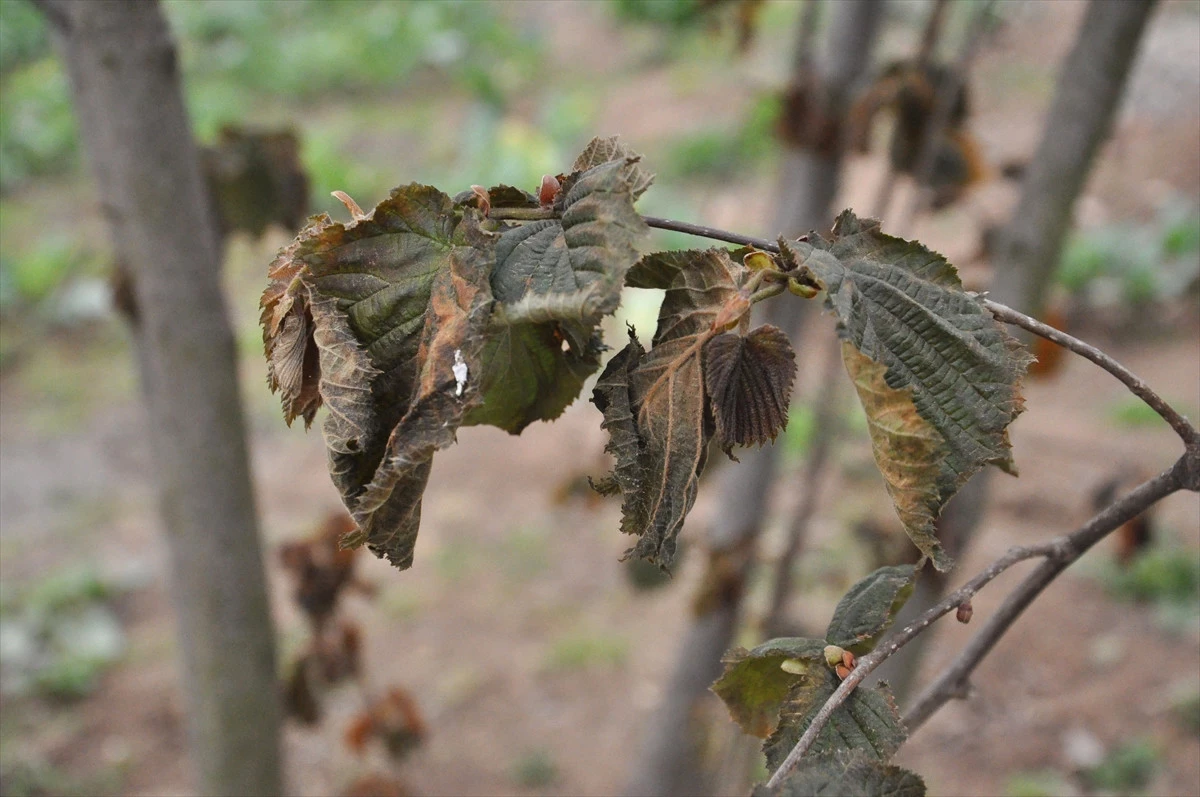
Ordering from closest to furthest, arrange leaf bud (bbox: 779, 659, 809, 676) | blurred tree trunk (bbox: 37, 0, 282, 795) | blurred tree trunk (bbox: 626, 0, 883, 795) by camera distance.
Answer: leaf bud (bbox: 779, 659, 809, 676)
blurred tree trunk (bbox: 37, 0, 282, 795)
blurred tree trunk (bbox: 626, 0, 883, 795)

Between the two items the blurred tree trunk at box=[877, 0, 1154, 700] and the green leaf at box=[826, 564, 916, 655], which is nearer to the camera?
the green leaf at box=[826, 564, 916, 655]

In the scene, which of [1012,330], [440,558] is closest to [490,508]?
[440,558]

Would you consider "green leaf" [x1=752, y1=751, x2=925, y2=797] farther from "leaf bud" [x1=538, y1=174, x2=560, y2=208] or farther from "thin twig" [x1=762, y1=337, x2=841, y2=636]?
"thin twig" [x1=762, y1=337, x2=841, y2=636]

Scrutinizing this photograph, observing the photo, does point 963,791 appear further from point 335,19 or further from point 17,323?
point 335,19

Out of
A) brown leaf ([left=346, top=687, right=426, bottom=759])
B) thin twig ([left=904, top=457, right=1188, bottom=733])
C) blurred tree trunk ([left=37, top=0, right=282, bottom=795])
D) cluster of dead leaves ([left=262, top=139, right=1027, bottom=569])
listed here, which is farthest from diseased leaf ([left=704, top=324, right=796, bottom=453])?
brown leaf ([left=346, top=687, right=426, bottom=759])

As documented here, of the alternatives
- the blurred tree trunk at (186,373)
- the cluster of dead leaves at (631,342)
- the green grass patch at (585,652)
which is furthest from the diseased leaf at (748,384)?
the green grass patch at (585,652)

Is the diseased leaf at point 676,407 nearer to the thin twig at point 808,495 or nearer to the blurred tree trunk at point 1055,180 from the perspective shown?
the blurred tree trunk at point 1055,180
